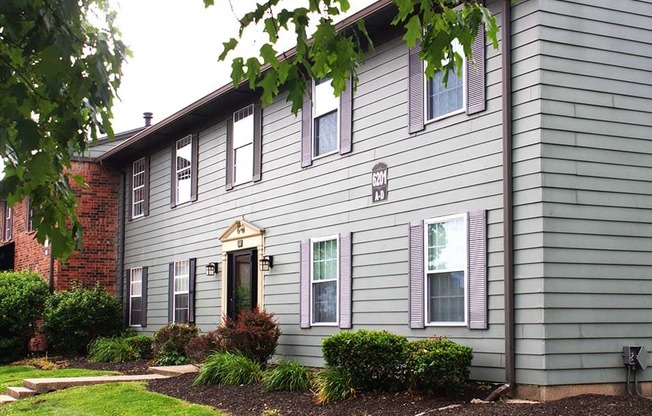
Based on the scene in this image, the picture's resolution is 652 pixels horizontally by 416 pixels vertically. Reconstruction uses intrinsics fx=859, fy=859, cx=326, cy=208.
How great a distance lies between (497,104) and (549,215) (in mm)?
1557

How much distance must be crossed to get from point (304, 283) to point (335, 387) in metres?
3.59

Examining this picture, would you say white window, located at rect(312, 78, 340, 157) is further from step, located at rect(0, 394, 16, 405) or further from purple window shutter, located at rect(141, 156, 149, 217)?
purple window shutter, located at rect(141, 156, 149, 217)

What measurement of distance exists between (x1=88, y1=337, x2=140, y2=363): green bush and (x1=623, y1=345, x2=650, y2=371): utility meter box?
37.9 ft

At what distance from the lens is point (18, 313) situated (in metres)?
20.3

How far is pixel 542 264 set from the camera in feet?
31.0

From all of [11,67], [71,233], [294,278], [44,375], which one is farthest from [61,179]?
[44,375]

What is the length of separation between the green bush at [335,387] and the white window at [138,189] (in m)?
11.8

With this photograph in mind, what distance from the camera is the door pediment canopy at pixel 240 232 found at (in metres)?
15.8

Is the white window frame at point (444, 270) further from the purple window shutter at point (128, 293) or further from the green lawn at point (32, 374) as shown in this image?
the purple window shutter at point (128, 293)

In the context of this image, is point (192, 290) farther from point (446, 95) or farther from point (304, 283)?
point (446, 95)

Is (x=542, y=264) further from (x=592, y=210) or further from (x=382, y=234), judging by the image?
(x=382, y=234)

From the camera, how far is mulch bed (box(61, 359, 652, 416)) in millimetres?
8641

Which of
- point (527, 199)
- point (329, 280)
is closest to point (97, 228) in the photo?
point (329, 280)

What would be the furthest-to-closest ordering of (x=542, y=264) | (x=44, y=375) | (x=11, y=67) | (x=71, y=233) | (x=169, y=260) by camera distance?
(x=169, y=260)
(x=44, y=375)
(x=542, y=264)
(x=71, y=233)
(x=11, y=67)
